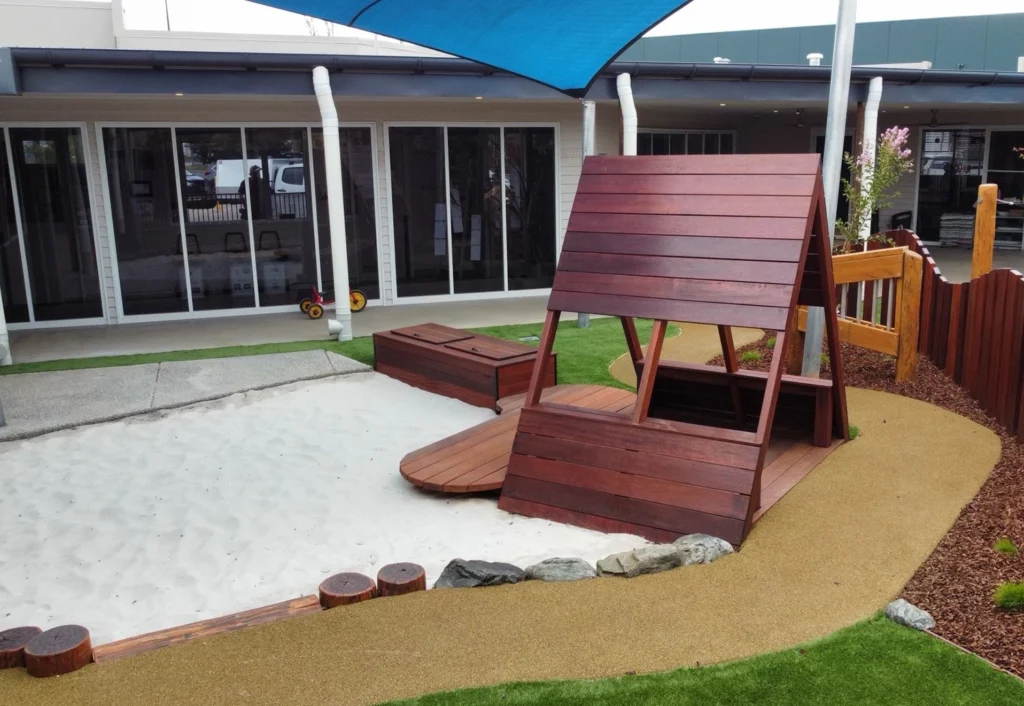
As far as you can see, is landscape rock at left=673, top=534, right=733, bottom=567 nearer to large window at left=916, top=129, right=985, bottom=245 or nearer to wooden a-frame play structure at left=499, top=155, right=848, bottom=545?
wooden a-frame play structure at left=499, top=155, right=848, bottom=545

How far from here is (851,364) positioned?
8.16 meters

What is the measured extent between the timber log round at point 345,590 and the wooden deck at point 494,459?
1.53 m

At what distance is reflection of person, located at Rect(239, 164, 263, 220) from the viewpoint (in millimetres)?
12000

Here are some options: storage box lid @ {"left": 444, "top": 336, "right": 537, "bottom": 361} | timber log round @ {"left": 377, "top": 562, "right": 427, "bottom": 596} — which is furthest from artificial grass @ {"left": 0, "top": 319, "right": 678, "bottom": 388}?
timber log round @ {"left": 377, "top": 562, "right": 427, "bottom": 596}

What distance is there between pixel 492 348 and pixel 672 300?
124 inches

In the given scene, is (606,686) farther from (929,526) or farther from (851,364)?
(851,364)

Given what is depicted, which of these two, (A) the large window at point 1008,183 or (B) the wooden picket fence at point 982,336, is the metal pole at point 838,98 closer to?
(B) the wooden picket fence at point 982,336

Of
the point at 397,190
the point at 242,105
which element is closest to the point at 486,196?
the point at 397,190

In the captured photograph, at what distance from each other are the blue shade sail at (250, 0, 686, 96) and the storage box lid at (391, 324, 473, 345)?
2.72 m

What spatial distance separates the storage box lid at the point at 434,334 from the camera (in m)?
8.35

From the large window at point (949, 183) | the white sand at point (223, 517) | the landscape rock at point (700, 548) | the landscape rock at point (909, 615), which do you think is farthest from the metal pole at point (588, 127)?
the large window at point (949, 183)

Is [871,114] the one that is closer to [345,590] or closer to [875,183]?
[875,183]

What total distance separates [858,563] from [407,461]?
2931mm

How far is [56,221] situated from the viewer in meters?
11.5
